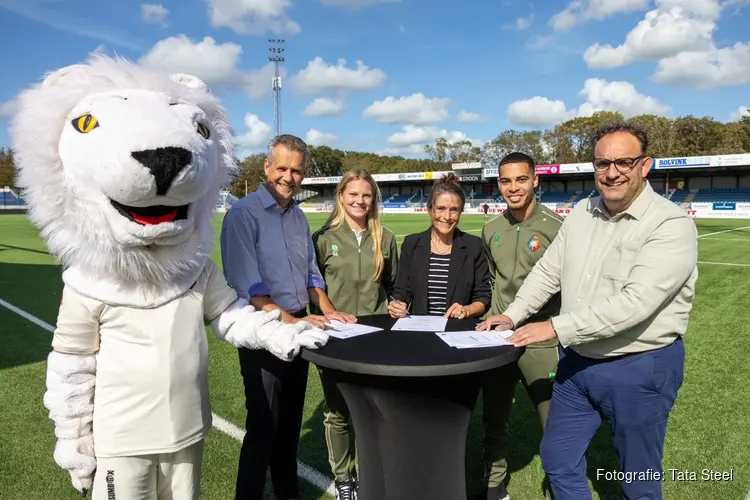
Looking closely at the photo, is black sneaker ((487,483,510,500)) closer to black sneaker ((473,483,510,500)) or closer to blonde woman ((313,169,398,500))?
black sneaker ((473,483,510,500))

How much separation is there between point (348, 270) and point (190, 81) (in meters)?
1.53

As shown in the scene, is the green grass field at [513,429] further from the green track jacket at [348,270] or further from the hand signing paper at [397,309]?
the hand signing paper at [397,309]

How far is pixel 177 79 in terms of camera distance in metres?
2.16

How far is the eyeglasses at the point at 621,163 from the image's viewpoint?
2260 mm

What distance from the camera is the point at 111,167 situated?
1.70m

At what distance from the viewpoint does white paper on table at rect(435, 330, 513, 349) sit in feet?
7.44

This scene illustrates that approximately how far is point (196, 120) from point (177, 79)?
32 centimetres

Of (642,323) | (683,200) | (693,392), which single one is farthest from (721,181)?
(642,323)

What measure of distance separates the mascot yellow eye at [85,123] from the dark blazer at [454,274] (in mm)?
2084

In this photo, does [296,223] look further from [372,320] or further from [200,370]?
[200,370]

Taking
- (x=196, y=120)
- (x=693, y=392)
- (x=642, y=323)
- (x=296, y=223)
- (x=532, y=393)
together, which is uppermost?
(x=196, y=120)

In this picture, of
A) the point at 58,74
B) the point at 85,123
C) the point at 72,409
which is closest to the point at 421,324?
the point at 72,409

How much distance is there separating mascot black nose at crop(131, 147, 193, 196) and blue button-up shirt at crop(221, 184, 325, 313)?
0.97 m

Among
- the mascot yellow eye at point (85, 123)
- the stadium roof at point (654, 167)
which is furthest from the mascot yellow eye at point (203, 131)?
the stadium roof at point (654, 167)
